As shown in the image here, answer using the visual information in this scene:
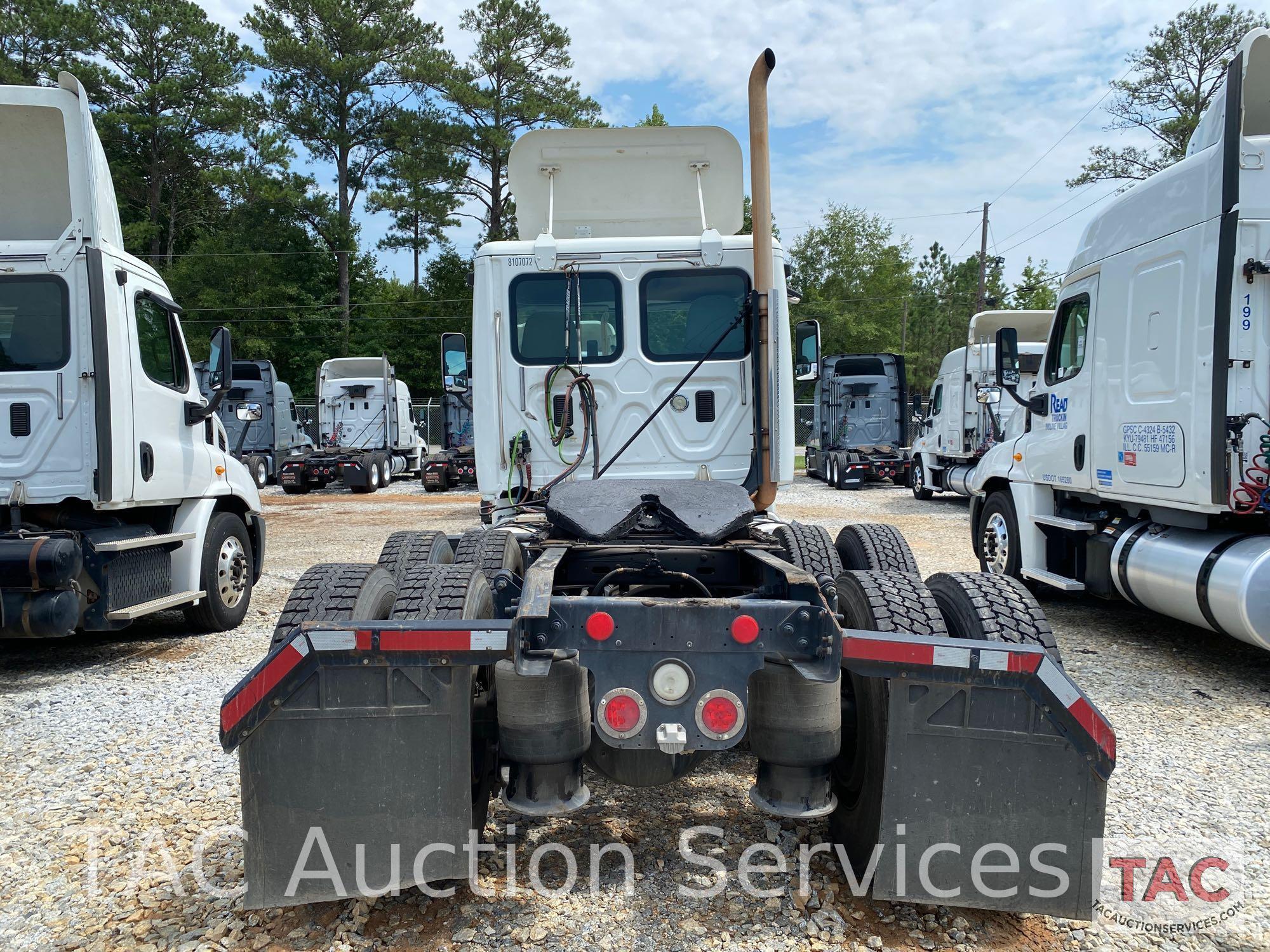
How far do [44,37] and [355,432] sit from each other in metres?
21.9

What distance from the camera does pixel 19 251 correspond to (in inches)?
214

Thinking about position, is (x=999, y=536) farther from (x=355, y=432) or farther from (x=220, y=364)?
(x=355, y=432)

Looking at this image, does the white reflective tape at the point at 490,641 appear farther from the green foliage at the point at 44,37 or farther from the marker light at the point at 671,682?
the green foliage at the point at 44,37

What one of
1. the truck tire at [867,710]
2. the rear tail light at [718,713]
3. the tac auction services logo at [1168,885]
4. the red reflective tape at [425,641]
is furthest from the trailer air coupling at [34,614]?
the tac auction services logo at [1168,885]

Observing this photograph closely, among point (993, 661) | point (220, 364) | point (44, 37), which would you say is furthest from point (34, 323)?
point (44, 37)

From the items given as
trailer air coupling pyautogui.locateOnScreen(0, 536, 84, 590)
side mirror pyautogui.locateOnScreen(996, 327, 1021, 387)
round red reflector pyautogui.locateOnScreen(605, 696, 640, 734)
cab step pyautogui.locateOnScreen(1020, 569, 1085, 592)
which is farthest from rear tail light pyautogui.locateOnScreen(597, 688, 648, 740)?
side mirror pyautogui.locateOnScreen(996, 327, 1021, 387)

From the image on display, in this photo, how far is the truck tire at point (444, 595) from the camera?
2766 mm

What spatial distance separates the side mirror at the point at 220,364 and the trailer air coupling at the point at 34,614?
74.3 inches

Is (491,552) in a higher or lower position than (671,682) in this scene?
higher

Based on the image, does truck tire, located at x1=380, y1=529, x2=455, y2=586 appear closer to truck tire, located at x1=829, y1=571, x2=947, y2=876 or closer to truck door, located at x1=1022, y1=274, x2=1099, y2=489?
truck tire, located at x1=829, y1=571, x2=947, y2=876

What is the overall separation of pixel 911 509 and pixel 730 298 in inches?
479

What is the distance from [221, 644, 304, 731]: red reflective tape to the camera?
2.43 metres

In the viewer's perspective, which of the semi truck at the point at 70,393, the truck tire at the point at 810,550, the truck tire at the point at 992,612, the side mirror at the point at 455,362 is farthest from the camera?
the side mirror at the point at 455,362

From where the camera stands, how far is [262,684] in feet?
8.00
